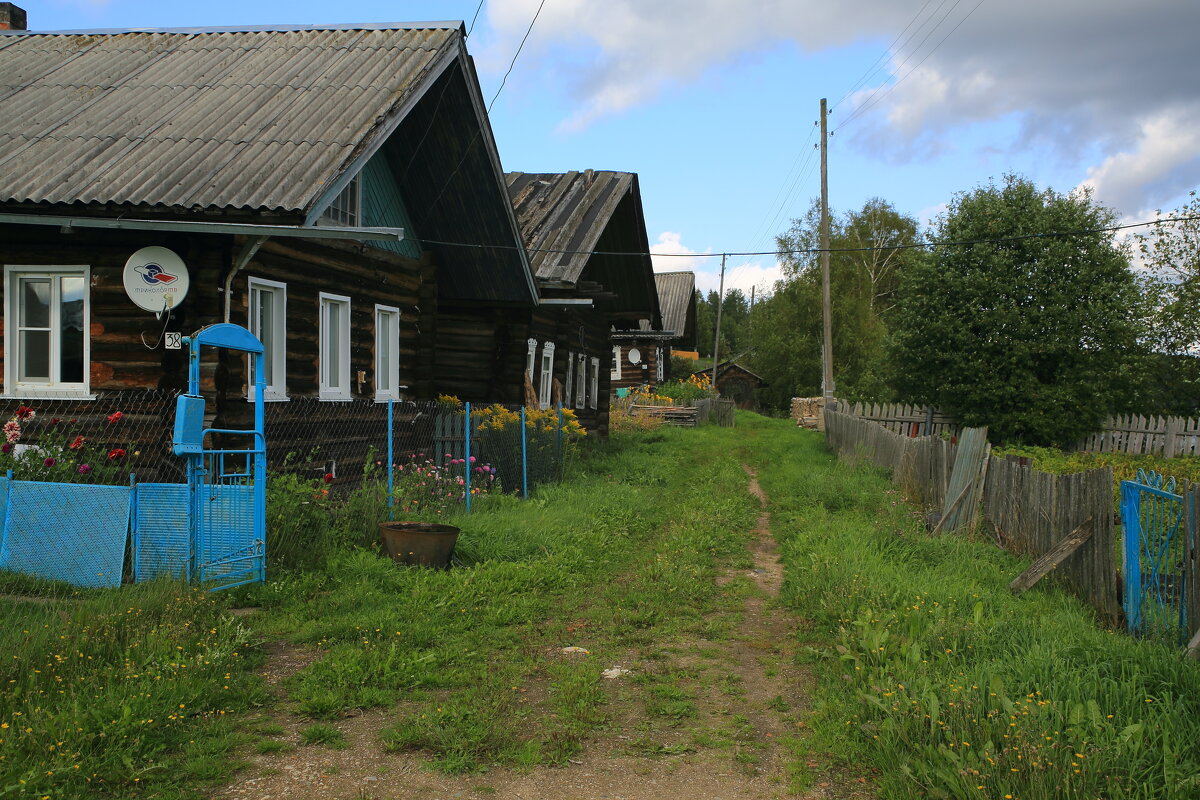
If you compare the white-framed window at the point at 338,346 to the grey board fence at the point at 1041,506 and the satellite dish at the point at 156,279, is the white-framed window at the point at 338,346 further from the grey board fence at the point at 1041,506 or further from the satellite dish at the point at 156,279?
the grey board fence at the point at 1041,506

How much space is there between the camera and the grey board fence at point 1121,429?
20.1 m

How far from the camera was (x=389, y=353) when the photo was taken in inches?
543

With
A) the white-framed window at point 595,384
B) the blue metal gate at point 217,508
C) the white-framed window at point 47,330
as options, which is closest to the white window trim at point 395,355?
the white-framed window at point 47,330

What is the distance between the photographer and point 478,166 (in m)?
13.5

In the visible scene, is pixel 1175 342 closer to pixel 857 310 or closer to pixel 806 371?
pixel 857 310

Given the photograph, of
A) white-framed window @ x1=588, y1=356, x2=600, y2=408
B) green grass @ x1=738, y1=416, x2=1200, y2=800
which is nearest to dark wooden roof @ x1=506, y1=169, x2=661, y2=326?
white-framed window @ x1=588, y1=356, x2=600, y2=408

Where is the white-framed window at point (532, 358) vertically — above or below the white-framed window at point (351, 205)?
below

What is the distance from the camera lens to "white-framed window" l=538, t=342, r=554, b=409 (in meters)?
20.2

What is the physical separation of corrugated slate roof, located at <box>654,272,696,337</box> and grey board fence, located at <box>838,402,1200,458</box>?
21.9 meters

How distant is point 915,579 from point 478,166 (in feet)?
28.3

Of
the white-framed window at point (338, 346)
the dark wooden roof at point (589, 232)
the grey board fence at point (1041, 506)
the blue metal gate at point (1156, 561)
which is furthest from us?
the dark wooden roof at point (589, 232)

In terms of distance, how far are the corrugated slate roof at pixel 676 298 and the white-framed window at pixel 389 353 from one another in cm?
3324

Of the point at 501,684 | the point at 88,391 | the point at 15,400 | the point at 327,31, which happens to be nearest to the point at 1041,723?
the point at 501,684

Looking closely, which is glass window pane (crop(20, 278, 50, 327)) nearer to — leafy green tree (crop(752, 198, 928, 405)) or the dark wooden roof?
the dark wooden roof
